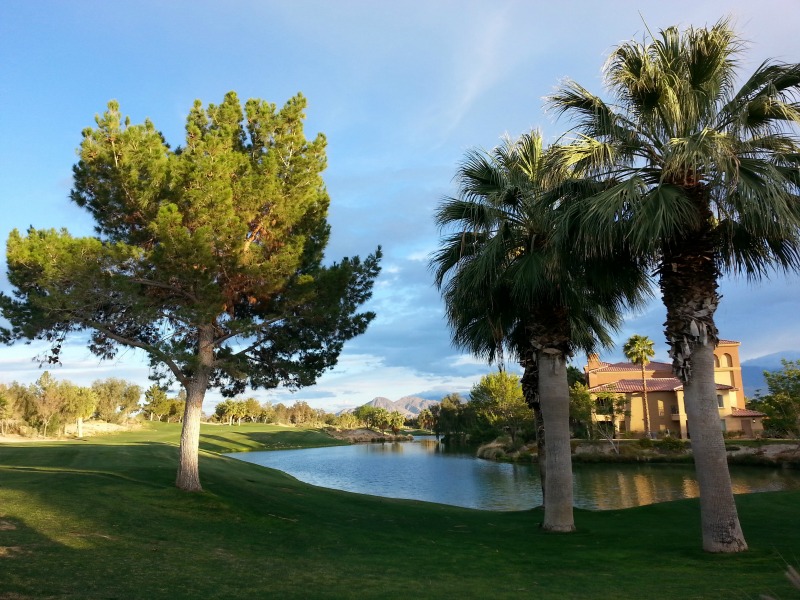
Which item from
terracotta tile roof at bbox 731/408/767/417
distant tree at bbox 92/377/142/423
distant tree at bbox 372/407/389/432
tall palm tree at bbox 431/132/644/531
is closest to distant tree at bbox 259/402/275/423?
distant tree at bbox 372/407/389/432

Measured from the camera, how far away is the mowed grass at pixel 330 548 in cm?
781

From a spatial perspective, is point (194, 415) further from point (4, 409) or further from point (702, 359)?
point (4, 409)

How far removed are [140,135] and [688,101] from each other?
48.2 ft

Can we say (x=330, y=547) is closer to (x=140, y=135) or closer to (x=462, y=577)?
(x=462, y=577)

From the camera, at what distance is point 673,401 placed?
6538 cm

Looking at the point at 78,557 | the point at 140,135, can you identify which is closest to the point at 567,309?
the point at 78,557

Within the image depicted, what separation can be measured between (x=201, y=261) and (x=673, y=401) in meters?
64.7

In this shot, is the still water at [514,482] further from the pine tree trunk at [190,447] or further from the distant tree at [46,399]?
the distant tree at [46,399]

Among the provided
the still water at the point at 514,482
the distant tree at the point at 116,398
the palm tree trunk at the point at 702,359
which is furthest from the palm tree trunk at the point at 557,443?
the distant tree at the point at 116,398

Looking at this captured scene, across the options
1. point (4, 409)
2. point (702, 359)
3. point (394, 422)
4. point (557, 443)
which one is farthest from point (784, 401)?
Answer: point (394, 422)

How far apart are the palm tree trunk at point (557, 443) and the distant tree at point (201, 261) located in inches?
275

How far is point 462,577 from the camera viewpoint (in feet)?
30.3

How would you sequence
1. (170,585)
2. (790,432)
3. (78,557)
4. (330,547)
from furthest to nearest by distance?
(790,432), (330,547), (78,557), (170,585)

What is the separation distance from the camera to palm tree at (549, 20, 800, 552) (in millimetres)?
9727
